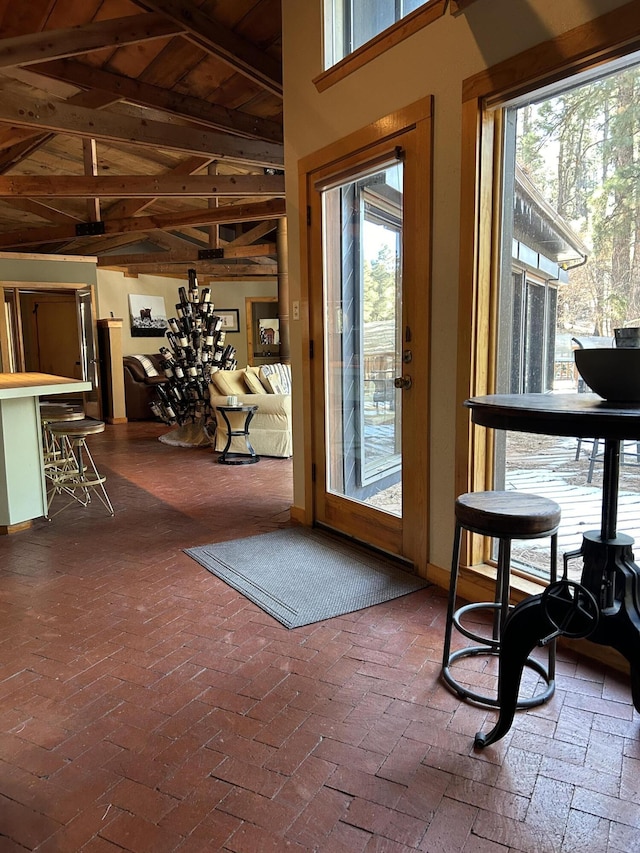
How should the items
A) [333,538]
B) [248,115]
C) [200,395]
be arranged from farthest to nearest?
[200,395] < [248,115] < [333,538]

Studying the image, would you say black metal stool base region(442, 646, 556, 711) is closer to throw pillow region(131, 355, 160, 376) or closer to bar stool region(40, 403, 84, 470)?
bar stool region(40, 403, 84, 470)

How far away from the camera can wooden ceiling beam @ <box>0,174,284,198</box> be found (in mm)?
5332

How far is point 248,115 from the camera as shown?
534cm

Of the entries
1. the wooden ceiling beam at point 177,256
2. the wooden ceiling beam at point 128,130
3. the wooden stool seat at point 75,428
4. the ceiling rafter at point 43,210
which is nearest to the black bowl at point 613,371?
the wooden stool seat at point 75,428

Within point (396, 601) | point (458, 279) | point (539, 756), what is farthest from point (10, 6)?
point (539, 756)

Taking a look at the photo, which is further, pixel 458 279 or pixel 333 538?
pixel 333 538

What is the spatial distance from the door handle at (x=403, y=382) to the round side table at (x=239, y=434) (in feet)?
10.4

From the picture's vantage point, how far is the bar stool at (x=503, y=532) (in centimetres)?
170

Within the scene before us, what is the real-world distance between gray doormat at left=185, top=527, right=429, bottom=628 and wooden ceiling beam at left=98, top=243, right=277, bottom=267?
625cm

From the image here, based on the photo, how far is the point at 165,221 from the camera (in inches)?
285

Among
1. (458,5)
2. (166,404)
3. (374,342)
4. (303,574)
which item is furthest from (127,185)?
(303,574)

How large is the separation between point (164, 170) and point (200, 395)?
3.09m

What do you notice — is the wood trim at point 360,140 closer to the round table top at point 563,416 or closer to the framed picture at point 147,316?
the round table top at point 563,416

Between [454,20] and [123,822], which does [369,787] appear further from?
[454,20]
